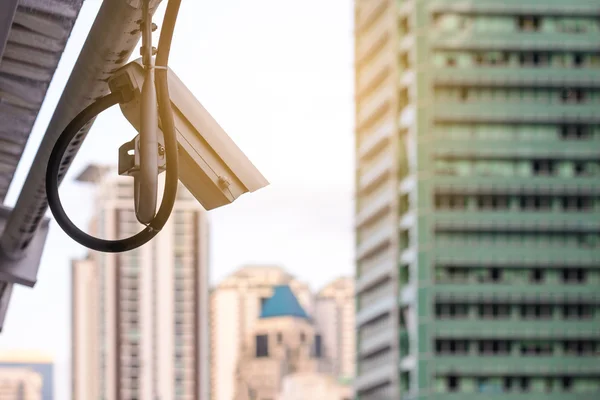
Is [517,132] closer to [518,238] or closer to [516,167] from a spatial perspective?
[516,167]

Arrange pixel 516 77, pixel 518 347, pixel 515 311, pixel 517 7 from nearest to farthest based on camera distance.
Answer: pixel 518 347, pixel 515 311, pixel 516 77, pixel 517 7

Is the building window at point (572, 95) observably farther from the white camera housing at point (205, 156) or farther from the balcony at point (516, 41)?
Result: the white camera housing at point (205, 156)

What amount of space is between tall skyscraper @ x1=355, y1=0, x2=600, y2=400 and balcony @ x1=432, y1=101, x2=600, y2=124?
10cm

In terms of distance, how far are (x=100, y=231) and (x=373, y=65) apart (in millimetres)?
73492

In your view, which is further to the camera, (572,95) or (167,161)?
(572,95)

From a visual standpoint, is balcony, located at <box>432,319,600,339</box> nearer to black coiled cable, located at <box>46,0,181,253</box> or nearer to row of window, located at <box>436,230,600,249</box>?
row of window, located at <box>436,230,600,249</box>

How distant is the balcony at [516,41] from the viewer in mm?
111562

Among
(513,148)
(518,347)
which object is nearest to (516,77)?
(513,148)

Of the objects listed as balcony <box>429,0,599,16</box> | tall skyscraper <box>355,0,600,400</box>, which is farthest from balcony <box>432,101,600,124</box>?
balcony <box>429,0,599,16</box>

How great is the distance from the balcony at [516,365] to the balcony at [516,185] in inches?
483

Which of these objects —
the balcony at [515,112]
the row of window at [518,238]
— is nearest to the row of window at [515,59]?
the balcony at [515,112]

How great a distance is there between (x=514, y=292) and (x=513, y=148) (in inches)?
438

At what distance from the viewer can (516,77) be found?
112 meters

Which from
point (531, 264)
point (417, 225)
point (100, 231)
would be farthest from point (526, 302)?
point (100, 231)
